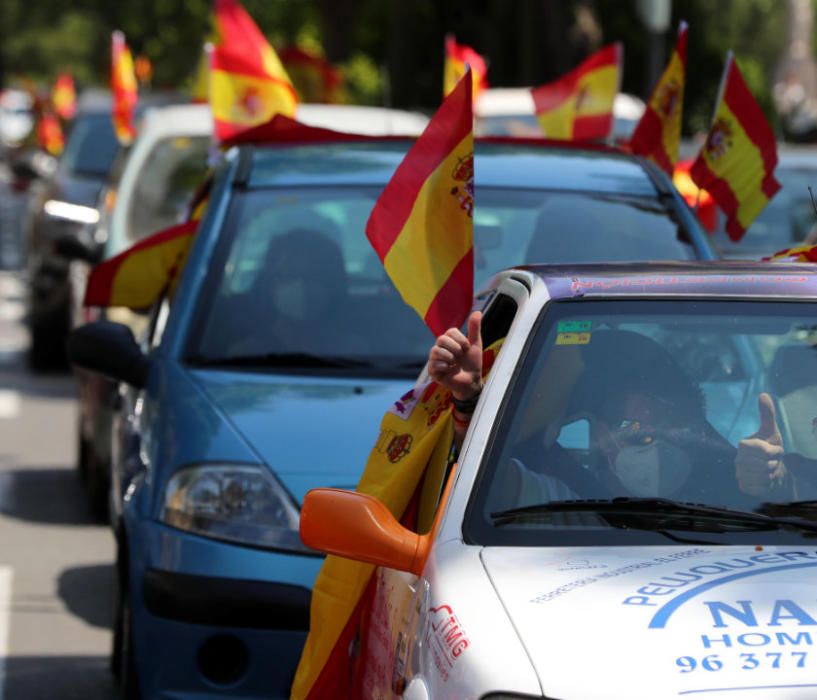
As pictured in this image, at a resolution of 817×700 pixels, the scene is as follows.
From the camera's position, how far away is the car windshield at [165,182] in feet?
36.6

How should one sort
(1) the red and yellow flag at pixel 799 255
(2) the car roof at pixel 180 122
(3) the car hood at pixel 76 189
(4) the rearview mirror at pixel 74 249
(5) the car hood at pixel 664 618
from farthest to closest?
(3) the car hood at pixel 76 189 < (2) the car roof at pixel 180 122 < (4) the rearview mirror at pixel 74 249 < (1) the red and yellow flag at pixel 799 255 < (5) the car hood at pixel 664 618

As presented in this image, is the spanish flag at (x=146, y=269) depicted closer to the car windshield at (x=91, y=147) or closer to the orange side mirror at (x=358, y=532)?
the orange side mirror at (x=358, y=532)

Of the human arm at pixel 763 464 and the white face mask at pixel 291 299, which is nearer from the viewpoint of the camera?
the human arm at pixel 763 464

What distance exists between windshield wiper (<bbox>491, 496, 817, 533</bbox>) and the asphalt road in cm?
298

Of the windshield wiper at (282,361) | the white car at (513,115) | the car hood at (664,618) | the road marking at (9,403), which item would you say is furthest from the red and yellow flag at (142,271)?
the white car at (513,115)

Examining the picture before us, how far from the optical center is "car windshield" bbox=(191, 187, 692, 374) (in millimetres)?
6441

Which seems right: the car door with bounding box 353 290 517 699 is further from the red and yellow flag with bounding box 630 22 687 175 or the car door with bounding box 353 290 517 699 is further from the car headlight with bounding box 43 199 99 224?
the car headlight with bounding box 43 199 99 224

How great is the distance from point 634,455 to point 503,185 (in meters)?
2.86

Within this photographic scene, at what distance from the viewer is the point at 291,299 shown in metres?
6.63

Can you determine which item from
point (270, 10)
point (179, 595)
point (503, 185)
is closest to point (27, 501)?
point (503, 185)

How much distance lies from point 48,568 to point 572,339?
481 cm

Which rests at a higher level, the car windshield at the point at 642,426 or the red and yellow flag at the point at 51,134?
the car windshield at the point at 642,426

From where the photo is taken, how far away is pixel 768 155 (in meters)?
7.67

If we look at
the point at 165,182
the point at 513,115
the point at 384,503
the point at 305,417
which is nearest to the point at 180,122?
the point at 165,182
